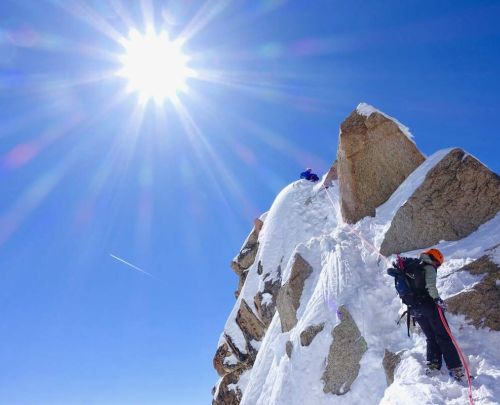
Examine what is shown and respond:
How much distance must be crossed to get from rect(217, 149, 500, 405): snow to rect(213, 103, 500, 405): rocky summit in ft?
0.12

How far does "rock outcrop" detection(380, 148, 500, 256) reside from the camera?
1415cm

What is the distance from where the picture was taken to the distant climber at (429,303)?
8.87 m

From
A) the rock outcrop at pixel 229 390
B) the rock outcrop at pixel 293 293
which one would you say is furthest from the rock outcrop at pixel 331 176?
the rock outcrop at pixel 229 390

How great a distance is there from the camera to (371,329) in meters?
12.5

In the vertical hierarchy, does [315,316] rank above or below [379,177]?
below

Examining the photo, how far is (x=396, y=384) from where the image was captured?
9648mm

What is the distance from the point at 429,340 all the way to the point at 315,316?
5956 millimetres

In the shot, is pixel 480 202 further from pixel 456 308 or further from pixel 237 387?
pixel 237 387

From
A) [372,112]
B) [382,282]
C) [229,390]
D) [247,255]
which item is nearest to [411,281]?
[382,282]

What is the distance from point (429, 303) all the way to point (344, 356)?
421 centimetres

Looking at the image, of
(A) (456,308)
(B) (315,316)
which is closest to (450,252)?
(A) (456,308)

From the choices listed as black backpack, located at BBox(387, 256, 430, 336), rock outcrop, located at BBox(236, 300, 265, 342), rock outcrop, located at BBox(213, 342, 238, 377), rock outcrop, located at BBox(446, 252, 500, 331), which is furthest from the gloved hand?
rock outcrop, located at BBox(213, 342, 238, 377)

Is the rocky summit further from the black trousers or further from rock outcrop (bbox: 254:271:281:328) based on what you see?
rock outcrop (bbox: 254:271:281:328)

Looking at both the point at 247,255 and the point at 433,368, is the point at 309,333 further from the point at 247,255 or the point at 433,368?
the point at 247,255
